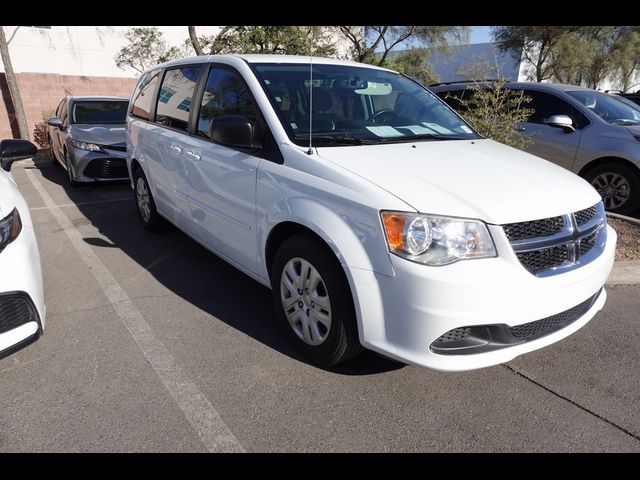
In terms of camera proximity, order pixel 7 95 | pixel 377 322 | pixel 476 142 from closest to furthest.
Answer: pixel 377 322
pixel 476 142
pixel 7 95

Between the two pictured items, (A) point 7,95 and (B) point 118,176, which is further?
(A) point 7,95

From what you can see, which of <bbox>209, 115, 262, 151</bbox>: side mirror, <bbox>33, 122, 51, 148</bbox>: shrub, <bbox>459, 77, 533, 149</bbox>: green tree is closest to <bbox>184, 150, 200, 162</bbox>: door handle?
<bbox>209, 115, 262, 151</bbox>: side mirror

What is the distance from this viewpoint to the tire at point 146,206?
5.09 metres

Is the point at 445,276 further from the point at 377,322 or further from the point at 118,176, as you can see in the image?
the point at 118,176

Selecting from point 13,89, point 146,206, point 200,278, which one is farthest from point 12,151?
point 13,89

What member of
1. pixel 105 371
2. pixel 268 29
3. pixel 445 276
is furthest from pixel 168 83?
pixel 268 29

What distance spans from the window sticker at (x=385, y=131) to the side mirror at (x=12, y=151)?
2597mm

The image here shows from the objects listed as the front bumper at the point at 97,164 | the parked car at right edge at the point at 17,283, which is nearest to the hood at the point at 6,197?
the parked car at right edge at the point at 17,283

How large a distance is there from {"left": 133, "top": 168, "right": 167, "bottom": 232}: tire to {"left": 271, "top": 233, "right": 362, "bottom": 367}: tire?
105 inches

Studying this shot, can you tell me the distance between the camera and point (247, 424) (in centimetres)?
235

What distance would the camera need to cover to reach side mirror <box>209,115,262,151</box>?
9.44ft

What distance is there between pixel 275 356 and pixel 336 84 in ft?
6.58

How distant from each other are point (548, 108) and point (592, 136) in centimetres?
79
